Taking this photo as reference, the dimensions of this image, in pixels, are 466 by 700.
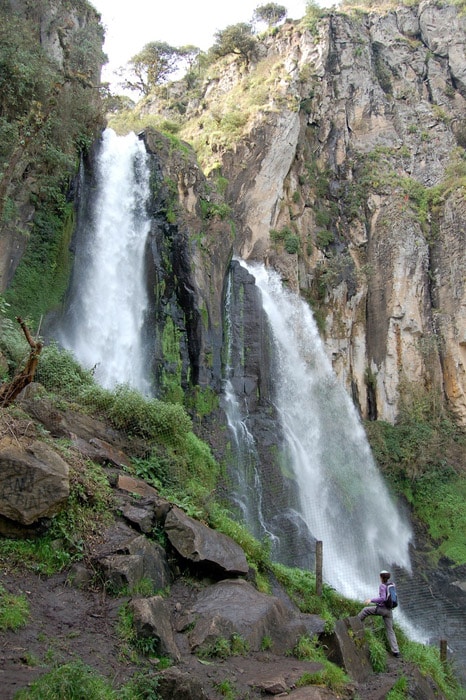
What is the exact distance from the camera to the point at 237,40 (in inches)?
1093

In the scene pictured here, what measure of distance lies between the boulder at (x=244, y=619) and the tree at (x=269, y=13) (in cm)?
3203

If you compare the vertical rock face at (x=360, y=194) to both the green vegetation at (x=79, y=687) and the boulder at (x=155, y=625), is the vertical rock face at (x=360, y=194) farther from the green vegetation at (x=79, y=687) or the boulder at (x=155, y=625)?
the green vegetation at (x=79, y=687)

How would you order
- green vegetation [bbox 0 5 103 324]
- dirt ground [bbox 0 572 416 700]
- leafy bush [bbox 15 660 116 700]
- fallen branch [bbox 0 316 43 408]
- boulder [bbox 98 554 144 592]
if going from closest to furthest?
1. leafy bush [bbox 15 660 116 700]
2. dirt ground [bbox 0 572 416 700]
3. boulder [bbox 98 554 144 592]
4. fallen branch [bbox 0 316 43 408]
5. green vegetation [bbox 0 5 103 324]

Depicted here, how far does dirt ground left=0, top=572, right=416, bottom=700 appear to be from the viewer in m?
4.07

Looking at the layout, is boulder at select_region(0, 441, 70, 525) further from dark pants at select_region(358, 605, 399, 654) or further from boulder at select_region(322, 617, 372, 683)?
dark pants at select_region(358, 605, 399, 654)

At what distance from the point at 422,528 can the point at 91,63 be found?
19.3 metres

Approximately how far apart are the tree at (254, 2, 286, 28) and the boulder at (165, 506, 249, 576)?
31.2 metres

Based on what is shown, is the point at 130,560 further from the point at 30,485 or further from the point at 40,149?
the point at 40,149

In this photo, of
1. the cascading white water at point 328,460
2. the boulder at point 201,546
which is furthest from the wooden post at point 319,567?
the cascading white water at point 328,460

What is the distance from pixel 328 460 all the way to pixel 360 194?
14.0 m

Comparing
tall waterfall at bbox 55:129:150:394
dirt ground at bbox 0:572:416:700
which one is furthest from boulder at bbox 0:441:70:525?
tall waterfall at bbox 55:129:150:394

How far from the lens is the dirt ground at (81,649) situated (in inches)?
160

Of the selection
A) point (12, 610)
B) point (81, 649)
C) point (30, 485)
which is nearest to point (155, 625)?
point (81, 649)

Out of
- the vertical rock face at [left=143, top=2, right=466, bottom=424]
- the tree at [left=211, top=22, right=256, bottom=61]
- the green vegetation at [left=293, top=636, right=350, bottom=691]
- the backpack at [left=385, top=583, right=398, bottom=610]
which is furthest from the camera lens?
the tree at [left=211, top=22, right=256, bottom=61]
